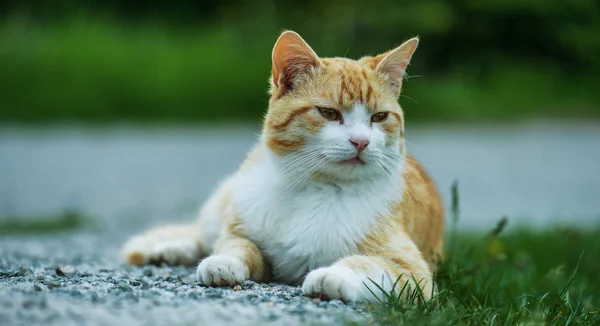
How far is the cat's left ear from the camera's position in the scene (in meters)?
3.46

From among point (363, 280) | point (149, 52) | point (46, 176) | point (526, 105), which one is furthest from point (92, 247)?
point (526, 105)

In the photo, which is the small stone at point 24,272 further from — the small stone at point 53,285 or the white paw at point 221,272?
the white paw at point 221,272

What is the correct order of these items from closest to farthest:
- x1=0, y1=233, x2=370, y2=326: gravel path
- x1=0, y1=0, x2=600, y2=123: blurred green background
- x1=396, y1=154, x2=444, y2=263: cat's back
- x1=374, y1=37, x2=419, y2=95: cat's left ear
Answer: x1=0, y1=233, x2=370, y2=326: gravel path < x1=374, y1=37, x2=419, y2=95: cat's left ear < x1=396, y1=154, x2=444, y2=263: cat's back < x1=0, y1=0, x2=600, y2=123: blurred green background

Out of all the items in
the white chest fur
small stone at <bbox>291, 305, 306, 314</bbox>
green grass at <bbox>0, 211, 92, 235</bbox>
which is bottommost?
green grass at <bbox>0, 211, 92, 235</bbox>

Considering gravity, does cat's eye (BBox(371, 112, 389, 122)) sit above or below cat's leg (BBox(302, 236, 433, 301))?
above

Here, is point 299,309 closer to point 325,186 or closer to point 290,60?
point 325,186

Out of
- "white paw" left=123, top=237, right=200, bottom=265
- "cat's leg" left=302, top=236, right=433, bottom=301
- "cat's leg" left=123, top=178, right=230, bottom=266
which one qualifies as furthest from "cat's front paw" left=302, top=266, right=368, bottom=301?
"white paw" left=123, top=237, right=200, bottom=265

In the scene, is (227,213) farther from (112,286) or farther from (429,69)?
(429,69)

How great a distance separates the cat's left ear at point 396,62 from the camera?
346 centimetres

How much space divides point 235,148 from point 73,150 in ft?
7.73

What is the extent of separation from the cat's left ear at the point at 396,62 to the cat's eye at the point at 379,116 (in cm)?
27

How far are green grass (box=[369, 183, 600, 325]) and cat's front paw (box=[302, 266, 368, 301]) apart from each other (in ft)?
0.38

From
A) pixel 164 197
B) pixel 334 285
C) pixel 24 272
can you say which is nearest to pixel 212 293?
pixel 334 285

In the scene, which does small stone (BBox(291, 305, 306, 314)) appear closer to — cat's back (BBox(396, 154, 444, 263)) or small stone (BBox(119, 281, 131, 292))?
small stone (BBox(119, 281, 131, 292))
